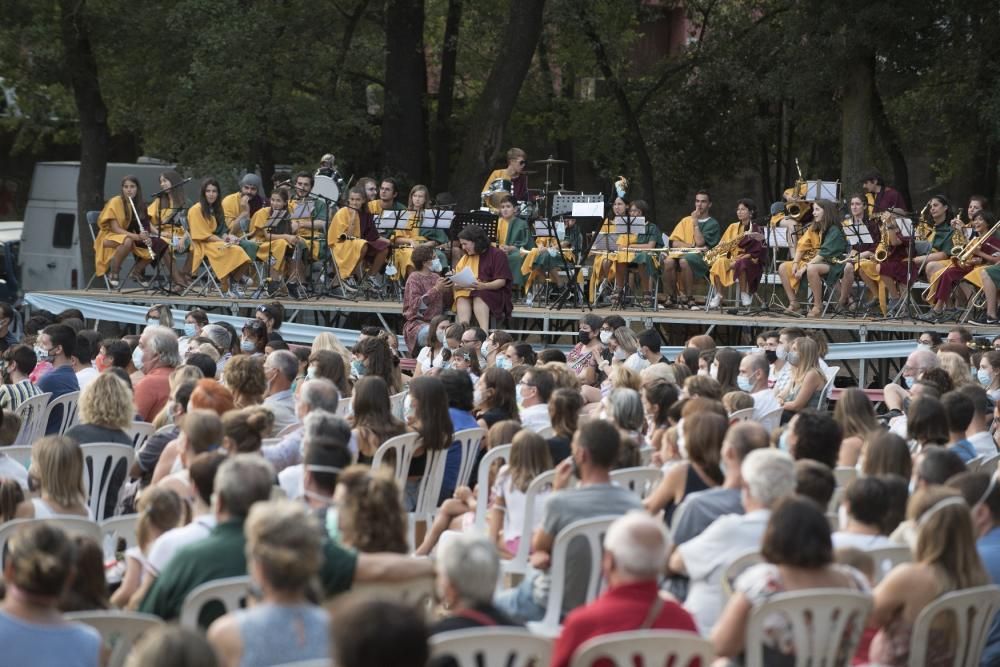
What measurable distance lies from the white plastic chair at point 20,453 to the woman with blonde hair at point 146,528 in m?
2.04

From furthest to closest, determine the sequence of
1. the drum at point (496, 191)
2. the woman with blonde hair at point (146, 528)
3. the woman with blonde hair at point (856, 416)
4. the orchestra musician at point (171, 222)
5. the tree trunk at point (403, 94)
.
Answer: the tree trunk at point (403, 94)
the drum at point (496, 191)
the orchestra musician at point (171, 222)
the woman with blonde hair at point (856, 416)
the woman with blonde hair at point (146, 528)

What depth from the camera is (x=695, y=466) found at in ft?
21.1

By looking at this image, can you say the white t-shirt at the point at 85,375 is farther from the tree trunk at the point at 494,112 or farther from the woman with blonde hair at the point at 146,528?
the tree trunk at the point at 494,112

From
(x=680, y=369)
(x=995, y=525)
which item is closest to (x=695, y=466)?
(x=995, y=525)

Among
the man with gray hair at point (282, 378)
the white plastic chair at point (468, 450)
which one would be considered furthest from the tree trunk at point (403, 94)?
the white plastic chair at point (468, 450)

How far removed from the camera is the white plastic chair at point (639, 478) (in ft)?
22.5

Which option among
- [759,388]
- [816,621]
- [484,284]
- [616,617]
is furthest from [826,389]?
[616,617]

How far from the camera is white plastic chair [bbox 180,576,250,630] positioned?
15.4 ft

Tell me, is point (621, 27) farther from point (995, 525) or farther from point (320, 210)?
point (995, 525)

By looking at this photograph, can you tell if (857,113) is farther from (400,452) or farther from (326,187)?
(400,452)

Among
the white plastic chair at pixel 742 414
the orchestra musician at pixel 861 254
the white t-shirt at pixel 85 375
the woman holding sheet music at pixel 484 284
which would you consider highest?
the orchestra musician at pixel 861 254

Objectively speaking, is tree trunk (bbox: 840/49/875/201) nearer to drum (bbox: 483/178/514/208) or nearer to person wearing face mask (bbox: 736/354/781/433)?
drum (bbox: 483/178/514/208)

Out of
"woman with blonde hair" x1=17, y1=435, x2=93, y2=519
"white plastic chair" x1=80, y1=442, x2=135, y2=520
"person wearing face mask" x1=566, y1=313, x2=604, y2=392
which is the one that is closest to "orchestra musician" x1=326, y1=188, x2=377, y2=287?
"person wearing face mask" x1=566, y1=313, x2=604, y2=392

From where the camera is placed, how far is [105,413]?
307 inches
